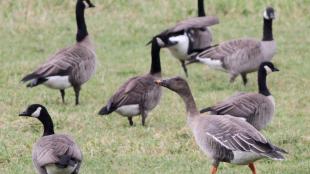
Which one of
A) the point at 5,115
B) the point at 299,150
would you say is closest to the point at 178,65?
the point at 5,115

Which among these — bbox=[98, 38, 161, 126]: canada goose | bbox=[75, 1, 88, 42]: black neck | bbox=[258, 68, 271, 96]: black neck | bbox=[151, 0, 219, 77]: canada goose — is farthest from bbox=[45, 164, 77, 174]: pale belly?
bbox=[151, 0, 219, 77]: canada goose

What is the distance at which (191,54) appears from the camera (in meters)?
16.5

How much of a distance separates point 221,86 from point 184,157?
17.2ft

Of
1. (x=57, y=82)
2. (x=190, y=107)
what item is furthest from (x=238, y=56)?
(x=190, y=107)

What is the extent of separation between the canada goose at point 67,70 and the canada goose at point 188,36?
2301 mm

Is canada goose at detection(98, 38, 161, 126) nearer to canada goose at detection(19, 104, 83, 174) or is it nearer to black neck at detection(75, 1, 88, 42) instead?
black neck at detection(75, 1, 88, 42)

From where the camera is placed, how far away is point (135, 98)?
12.2m

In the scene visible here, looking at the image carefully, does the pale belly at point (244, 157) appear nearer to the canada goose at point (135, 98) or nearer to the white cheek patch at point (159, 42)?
the canada goose at point (135, 98)

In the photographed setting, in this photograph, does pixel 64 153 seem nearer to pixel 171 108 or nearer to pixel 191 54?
pixel 171 108

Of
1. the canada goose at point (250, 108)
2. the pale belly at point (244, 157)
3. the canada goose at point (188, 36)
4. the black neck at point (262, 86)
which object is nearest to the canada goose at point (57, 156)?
the pale belly at point (244, 157)

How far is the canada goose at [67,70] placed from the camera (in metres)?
13.4

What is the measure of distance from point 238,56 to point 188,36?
1.39m

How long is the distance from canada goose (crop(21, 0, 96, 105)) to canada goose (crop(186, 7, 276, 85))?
8.11 ft

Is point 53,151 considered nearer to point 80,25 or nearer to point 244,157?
point 244,157
